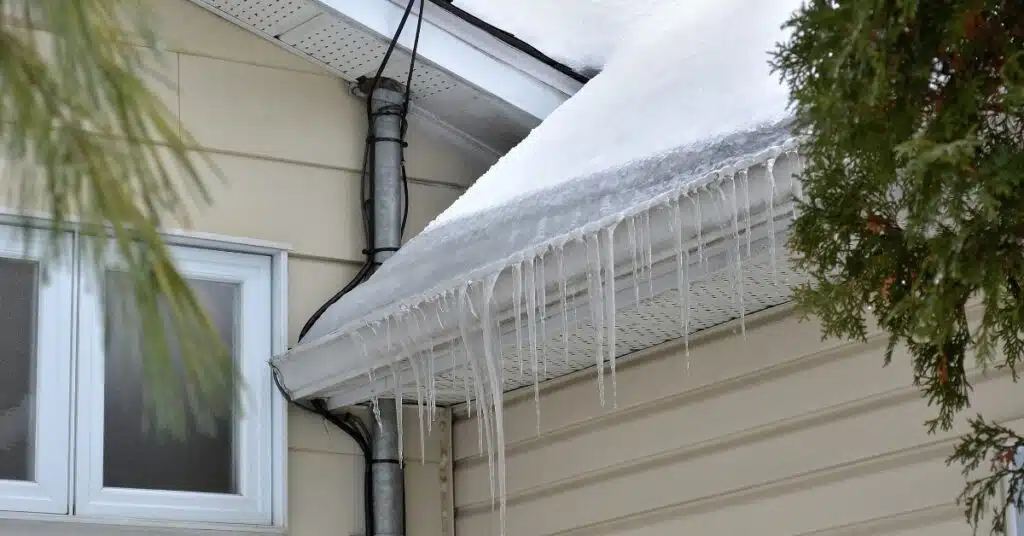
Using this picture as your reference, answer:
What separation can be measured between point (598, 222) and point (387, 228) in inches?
55.6

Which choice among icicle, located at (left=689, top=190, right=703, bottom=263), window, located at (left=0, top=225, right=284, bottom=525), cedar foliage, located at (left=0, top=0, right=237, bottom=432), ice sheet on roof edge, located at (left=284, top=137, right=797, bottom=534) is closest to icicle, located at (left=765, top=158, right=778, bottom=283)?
ice sheet on roof edge, located at (left=284, top=137, right=797, bottom=534)

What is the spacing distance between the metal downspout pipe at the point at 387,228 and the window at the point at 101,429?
0.34 meters

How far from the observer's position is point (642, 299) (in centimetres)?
397

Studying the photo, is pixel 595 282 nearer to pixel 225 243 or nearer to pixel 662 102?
pixel 662 102

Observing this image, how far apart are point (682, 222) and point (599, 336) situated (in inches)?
13.8

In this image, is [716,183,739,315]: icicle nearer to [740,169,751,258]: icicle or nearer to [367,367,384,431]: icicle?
[740,169,751,258]: icicle

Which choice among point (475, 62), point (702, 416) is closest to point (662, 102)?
point (702, 416)

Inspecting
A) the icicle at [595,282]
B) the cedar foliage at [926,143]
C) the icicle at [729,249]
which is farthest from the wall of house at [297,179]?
the cedar foliage at [926,143]

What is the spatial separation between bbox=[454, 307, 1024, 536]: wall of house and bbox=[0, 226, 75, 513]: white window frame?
4.52 feet

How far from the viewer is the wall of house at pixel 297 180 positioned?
16.3 ft

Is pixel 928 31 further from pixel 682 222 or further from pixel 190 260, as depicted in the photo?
pixel 190 260

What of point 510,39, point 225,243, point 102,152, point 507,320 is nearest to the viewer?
point 102,152

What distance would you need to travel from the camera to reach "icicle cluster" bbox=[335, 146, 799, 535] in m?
3.63

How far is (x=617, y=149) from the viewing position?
4.26m
